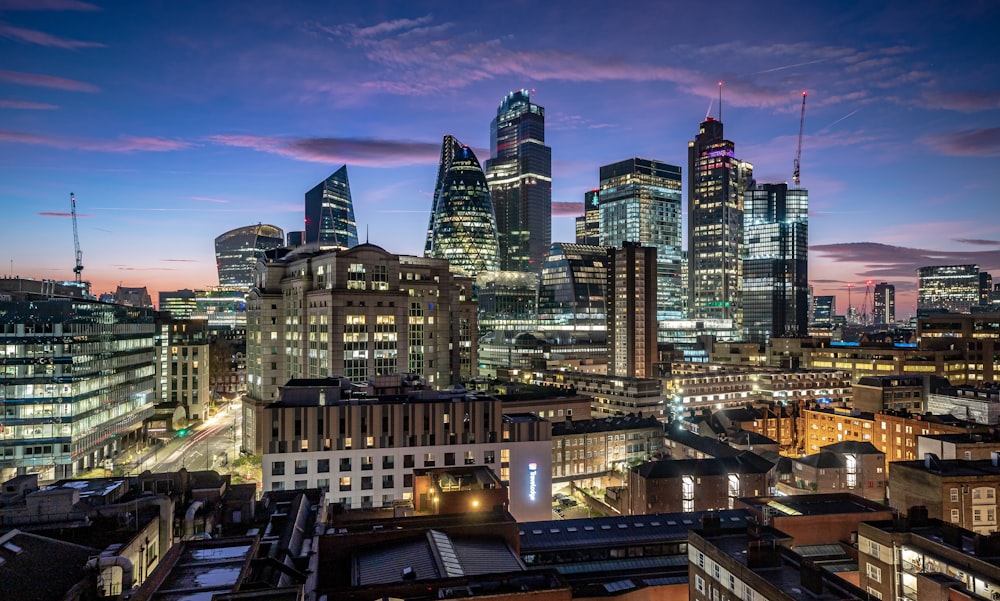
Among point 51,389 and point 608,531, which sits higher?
point 51,389

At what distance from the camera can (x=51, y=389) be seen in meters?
101

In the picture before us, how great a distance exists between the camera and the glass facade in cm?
9794

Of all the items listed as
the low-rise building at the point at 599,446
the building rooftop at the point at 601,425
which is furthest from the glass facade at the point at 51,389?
the building rooftop at the point at 601,425

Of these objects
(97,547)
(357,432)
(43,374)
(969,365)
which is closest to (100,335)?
(43,374)

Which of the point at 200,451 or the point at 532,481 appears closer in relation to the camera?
the point at 532,481

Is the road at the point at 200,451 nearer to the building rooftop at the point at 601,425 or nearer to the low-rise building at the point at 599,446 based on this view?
the low-rise building at the point at 599,446

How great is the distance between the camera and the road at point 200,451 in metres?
113

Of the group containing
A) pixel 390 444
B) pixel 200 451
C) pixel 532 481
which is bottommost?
pixel 200 451

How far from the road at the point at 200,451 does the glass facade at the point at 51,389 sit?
10382 millimetres

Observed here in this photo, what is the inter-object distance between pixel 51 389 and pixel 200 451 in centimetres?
3382

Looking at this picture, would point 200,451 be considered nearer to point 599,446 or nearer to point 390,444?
point 390,444

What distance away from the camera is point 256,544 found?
34.3 metres

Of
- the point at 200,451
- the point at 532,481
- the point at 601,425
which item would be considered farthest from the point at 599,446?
the point at 200,451

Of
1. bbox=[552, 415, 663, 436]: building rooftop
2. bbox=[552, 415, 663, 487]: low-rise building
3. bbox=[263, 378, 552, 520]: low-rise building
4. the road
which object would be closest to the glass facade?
the road
